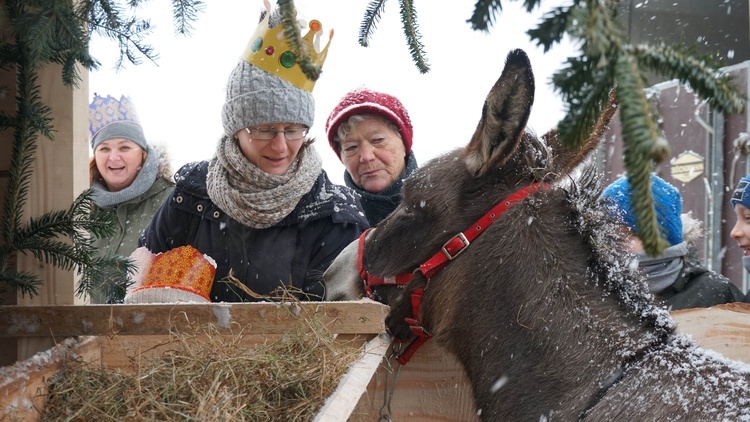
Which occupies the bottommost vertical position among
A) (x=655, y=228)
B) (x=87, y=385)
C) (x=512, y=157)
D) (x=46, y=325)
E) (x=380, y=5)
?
(x=87, y=385)

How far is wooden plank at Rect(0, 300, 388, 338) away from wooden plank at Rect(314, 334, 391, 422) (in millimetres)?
166

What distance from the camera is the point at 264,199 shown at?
3.05 meters

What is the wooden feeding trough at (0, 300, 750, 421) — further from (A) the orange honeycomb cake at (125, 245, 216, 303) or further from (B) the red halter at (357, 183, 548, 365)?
(A) the orange honeycomb cake at (125, 245, 216, 303)

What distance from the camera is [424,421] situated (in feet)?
8.54

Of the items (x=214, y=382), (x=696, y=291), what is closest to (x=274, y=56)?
(x=214, y=382)

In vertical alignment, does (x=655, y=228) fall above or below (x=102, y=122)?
below

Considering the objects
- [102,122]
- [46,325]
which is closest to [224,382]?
[46,325]

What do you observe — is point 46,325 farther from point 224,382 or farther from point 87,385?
point 224,382

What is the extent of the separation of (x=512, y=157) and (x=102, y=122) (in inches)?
125

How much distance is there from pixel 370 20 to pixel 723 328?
6.50ft

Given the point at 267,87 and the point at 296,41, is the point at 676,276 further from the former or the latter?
the point at 296,41

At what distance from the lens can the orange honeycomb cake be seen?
2.56 m

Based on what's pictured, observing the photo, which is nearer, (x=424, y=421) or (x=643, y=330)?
(x=643, y=330)

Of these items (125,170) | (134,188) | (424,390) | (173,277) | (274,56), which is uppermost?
(274,56)
